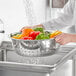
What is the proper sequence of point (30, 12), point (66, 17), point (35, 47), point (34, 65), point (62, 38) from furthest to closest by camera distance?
1. point (30, 12)
2. point (66, 17)
3. point (62, 38)
4. point (35, 47)
5. point (34, 65)

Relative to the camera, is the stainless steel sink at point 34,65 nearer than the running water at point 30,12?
Yes

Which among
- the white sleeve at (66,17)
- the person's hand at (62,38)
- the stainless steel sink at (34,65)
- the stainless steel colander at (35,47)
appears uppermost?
the white sleeve at (66,17)

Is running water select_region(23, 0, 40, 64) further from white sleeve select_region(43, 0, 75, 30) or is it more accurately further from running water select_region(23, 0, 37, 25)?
white sleeve select_region(43, 0, 75, 30)

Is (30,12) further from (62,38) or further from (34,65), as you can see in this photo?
(34,65)

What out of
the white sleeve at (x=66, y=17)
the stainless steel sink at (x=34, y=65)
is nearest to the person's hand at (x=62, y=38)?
the stainless steel sink at (x=34, y=65)

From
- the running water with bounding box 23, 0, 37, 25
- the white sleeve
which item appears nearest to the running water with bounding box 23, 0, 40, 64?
the running water with bounding box 23, 0, 37, 25

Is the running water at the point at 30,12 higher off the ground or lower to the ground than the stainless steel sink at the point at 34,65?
higher

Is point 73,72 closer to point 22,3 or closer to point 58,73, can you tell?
point 58,73

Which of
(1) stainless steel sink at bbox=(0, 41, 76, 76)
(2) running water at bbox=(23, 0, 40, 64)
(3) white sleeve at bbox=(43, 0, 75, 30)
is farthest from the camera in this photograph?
(2) running water at bbox=(23, 0, 40, 64)

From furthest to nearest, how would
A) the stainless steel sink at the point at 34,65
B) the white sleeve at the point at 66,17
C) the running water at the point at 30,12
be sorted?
the running water at the point at 30,12
the white sleeve at the point at 66,17
the stainless steel sink at the point at 34,65

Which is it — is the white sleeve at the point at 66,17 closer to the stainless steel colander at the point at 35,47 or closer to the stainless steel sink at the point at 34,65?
the stainless steel sink at the point at 34,65

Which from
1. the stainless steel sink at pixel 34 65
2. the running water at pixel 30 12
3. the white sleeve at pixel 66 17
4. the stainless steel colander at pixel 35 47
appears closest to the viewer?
the stainless steel sink at pixel 34 65

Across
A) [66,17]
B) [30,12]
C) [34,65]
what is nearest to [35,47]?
[34,65]

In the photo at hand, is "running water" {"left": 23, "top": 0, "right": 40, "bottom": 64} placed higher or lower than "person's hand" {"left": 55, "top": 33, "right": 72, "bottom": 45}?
higher
